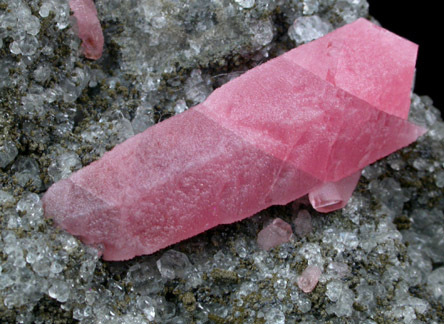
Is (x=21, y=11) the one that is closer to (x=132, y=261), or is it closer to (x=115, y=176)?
(x=115, y=176)

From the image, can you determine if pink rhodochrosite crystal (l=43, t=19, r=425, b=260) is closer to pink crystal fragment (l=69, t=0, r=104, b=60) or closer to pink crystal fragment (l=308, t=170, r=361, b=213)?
pink crystal fragment (l=308, t=170, r=361, b=213)

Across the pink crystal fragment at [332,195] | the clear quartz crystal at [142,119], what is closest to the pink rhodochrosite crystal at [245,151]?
the pink crystal fragment at [332,195]

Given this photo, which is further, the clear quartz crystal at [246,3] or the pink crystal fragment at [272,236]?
the clear quartz crystal at [246,3]

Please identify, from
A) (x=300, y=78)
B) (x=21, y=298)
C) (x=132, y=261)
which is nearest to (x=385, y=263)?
(x=300, y=78)

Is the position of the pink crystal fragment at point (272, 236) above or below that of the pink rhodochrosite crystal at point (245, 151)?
below

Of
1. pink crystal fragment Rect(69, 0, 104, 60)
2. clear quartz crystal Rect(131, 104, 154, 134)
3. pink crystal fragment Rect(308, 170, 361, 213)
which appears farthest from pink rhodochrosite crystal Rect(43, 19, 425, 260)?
pink crystal fragment Rect(69, 0, 104, 60)

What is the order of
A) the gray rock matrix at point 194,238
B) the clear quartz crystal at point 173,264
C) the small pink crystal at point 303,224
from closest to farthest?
the gray rock matrix at point 194,238, the clear quartz crystal at point 173,264, the small pink crystal at point 303,224

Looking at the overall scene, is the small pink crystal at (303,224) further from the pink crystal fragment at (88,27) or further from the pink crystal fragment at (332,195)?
the pink crystal fragment at (88,27)
